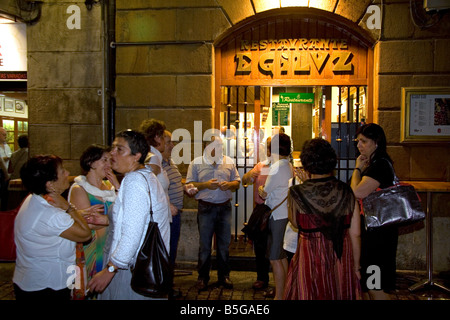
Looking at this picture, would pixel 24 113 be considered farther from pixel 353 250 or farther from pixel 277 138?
pixel 353 250

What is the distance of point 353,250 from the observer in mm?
3389

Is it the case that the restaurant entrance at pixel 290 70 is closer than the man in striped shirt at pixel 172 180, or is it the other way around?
the man in striped shirt at pixel 172 180

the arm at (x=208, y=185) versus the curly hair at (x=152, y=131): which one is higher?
the curly hair at (x=152, y=131)

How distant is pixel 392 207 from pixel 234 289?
2.52 meters

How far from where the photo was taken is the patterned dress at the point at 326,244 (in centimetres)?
326

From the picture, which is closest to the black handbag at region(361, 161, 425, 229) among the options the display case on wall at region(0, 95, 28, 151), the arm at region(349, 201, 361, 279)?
the arm at region(349, 201, 361, 279)

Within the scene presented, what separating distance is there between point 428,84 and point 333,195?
3.80 meters

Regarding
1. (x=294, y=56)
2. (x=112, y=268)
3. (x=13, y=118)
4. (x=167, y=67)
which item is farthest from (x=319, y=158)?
(x=13, y=118)

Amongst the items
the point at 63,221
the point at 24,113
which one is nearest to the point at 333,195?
the point at 63,221

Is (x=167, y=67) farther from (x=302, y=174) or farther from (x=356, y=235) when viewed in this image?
(x=356, y=235)

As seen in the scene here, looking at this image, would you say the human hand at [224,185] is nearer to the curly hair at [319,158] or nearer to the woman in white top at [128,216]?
the curly hair at [319,158]

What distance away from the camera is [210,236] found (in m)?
5.53

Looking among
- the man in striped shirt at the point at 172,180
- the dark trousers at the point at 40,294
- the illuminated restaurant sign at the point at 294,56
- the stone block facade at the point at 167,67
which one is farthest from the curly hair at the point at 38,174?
the illuminated restaurant sign at the point at 294,56

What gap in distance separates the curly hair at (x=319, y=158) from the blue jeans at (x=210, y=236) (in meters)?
2.37
